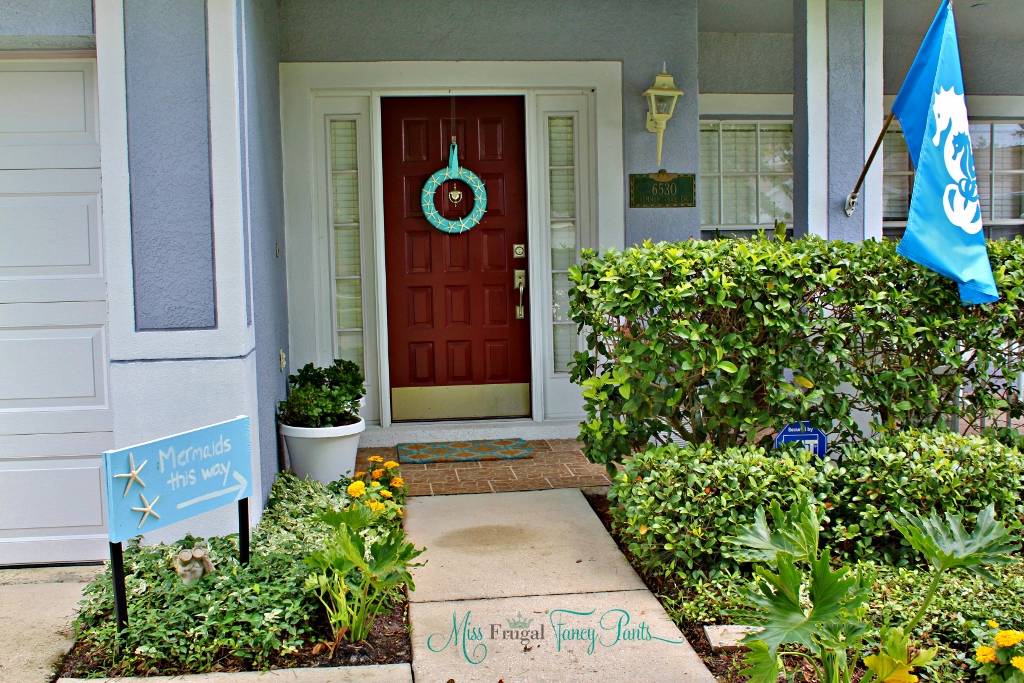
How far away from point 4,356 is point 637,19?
412 centimetres

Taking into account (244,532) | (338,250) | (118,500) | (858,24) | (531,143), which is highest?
(858,24)

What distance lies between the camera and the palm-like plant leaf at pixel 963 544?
8.15ft

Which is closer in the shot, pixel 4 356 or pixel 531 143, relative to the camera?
pixel 4 356

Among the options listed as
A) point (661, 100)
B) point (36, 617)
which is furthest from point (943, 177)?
point (36, 617)

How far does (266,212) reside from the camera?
466cm

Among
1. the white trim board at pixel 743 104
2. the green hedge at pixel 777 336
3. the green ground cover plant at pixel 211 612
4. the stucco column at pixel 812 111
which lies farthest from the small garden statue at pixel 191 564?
the white trim board at pixel 743 104

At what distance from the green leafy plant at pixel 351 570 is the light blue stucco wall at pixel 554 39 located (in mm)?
3308

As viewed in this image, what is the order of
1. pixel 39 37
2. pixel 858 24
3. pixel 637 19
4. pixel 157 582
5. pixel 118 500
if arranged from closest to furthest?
pixel 118 500
pixel 157 582
pixel 39 37
pixel 858 24
pixel 637 19

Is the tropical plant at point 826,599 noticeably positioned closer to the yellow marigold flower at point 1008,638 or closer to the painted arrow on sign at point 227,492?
the yellow marigold flower at point 1008,638

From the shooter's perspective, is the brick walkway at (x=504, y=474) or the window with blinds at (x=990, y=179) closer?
the brick walkway at (x=504, y=474)

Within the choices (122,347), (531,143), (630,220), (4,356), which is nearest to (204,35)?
(122,347)

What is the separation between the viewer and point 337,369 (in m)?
5.27

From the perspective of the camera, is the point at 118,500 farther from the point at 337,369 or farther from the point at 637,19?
the point at 637,19

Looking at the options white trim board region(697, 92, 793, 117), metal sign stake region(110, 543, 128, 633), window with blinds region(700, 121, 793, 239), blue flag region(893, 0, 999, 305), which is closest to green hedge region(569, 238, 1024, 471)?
blue flag region(893, 0, 999, 305)
